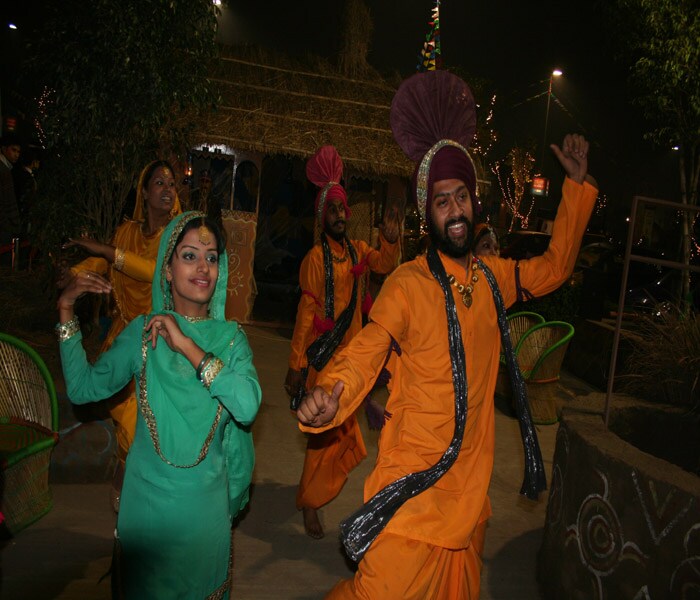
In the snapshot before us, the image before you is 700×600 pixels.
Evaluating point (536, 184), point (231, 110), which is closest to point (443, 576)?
point (231, 110)

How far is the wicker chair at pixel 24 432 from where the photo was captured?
316cm

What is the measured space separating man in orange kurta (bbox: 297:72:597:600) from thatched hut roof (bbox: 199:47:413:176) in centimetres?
880

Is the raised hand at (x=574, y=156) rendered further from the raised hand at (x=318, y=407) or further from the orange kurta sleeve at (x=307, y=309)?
the orange kurta sleeve at (x=307, y=309)

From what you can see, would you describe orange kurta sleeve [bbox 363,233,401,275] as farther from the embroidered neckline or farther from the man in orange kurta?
the embroidered neckline

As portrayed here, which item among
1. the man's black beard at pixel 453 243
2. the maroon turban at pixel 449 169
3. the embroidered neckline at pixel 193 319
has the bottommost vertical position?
the embroidered neckline at pixel 193 319

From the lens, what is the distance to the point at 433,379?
115 inches

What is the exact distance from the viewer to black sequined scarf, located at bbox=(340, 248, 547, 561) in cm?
275

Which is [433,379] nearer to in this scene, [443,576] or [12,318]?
[443,576]

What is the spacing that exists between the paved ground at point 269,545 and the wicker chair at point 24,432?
1.85 feet

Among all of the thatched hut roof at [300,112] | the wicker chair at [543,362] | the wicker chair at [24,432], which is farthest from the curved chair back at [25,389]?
the thatched hut roof at [300,112]

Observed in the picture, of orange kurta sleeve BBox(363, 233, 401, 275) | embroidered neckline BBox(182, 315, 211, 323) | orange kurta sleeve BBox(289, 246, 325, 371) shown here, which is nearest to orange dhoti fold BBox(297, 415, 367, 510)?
orange kurta sleeve BBox(289, 246, 325, 371)

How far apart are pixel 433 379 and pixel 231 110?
32.2ft

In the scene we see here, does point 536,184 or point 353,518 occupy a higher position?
point 536,184

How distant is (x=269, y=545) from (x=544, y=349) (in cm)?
452
